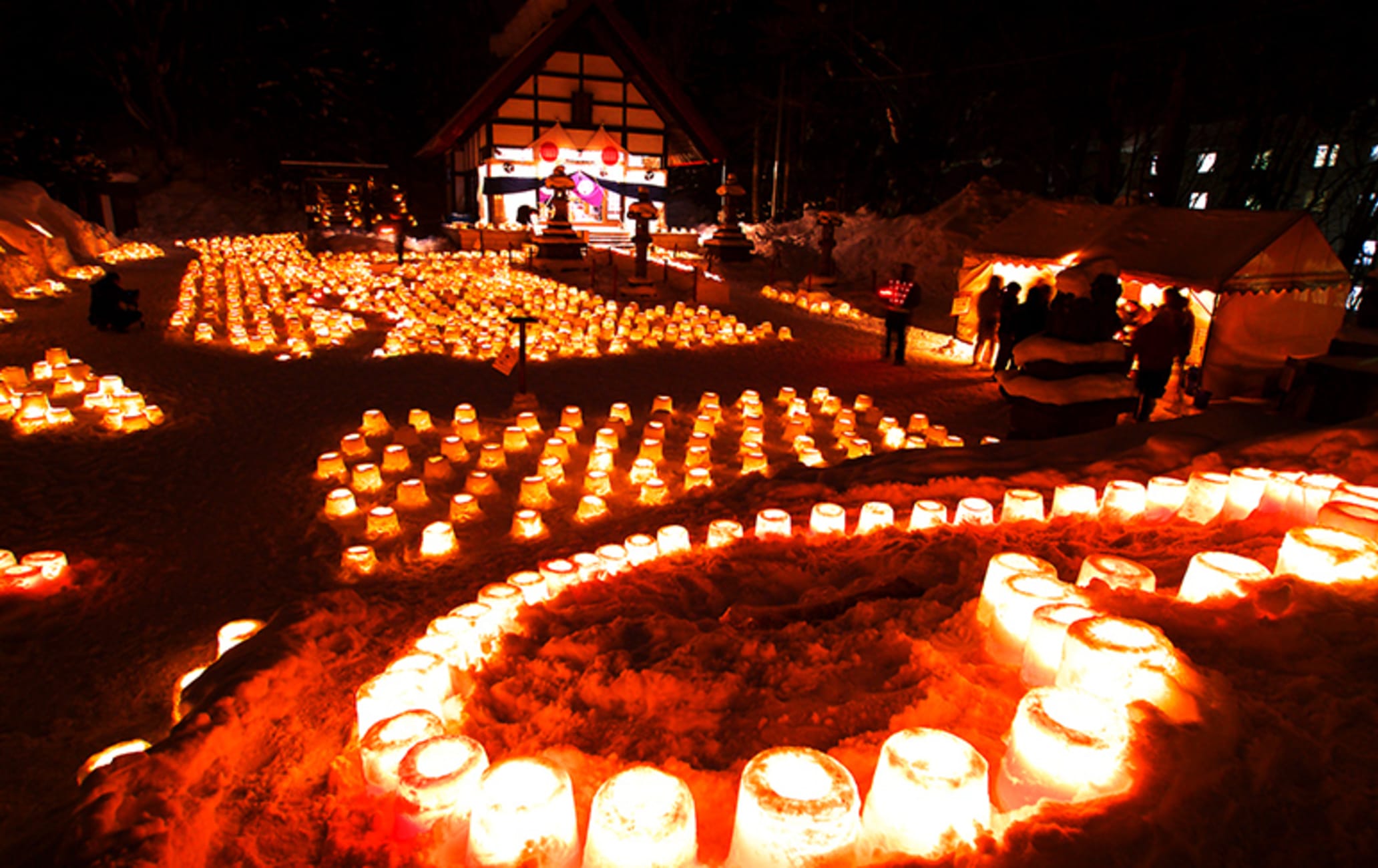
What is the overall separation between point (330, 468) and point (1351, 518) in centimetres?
706

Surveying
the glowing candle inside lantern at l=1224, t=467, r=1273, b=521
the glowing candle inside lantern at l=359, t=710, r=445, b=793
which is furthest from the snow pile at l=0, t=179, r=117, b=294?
the glowing candle inside lantern at l=1224, t=467, r=1273, b=521

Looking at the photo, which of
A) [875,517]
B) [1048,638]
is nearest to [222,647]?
[875,517]

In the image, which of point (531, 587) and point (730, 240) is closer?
point (531, 587)

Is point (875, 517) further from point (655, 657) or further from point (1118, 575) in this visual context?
point (655, 657)

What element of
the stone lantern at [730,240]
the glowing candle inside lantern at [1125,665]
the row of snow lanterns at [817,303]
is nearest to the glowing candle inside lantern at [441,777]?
the glowing candle inside lantern at [1125,665]

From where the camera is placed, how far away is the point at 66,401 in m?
8.52

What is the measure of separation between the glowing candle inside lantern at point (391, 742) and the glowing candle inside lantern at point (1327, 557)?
2983mm

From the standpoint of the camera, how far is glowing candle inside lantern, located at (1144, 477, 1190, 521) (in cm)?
382

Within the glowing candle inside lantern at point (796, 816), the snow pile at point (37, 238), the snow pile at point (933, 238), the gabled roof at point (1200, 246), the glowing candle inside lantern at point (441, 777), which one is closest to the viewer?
the glowing candle inside lantern at point (796, 816)

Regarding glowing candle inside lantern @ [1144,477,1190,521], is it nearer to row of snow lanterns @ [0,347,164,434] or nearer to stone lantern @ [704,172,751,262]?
row of snow lanterns @ [0,347,164,434]

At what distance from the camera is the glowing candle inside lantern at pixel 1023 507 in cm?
402

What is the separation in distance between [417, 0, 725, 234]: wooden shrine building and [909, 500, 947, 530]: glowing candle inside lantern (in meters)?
24.0

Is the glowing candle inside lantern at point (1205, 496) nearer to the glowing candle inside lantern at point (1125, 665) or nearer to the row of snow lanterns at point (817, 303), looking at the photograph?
the glowing candle inside lantern at point (1125, 665)

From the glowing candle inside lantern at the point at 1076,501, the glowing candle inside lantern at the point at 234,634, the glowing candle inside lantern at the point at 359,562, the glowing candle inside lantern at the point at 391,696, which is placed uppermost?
the glowing candle inside lantern at the point at 1076,501
